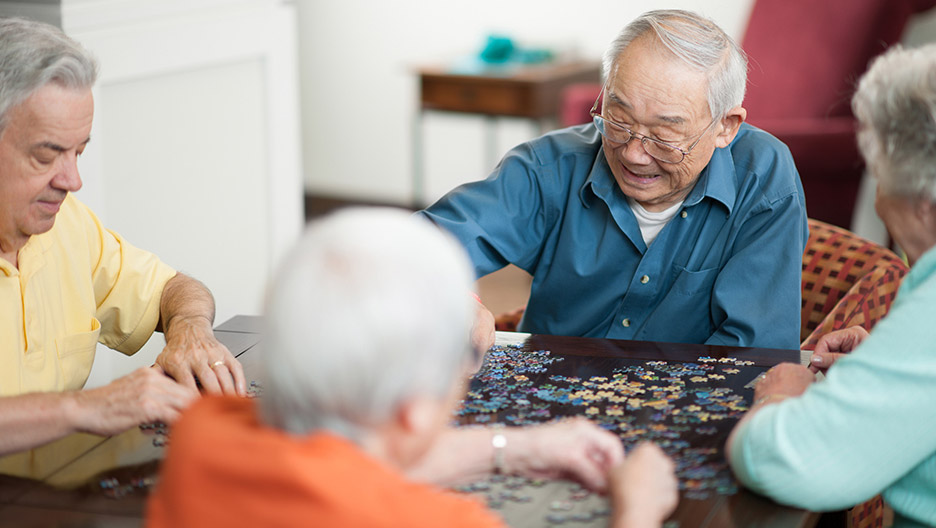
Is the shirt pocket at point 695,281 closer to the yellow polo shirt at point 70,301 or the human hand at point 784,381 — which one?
the human hand at point 784,381

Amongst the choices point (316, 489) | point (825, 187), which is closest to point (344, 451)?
point (316, 489)

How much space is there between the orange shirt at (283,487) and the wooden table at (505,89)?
17.9 ft

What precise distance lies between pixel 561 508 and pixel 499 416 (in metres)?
0.36

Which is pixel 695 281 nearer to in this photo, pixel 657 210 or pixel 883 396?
pixel 657 210

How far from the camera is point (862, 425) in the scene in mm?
1628

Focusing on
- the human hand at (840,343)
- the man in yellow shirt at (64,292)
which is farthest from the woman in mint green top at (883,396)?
the man in yellow shirt at (64,292)

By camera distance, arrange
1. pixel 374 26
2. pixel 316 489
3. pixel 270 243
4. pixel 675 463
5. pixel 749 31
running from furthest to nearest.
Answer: pixel 374 26 < pixel 749 31 < pixel 270 243 < pixel 675 463 < pixel 316 489

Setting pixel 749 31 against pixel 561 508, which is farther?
pixel 749 31

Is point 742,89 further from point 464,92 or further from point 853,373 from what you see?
point 464,92

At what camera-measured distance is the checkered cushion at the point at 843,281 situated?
2.75 m

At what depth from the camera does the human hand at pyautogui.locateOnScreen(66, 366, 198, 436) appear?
186 centimetres

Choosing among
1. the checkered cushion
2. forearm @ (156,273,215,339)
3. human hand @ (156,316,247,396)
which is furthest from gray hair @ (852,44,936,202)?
forearm @ (156,273,215,339)

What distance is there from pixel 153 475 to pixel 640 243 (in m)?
1.39

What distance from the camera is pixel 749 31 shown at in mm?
5840
